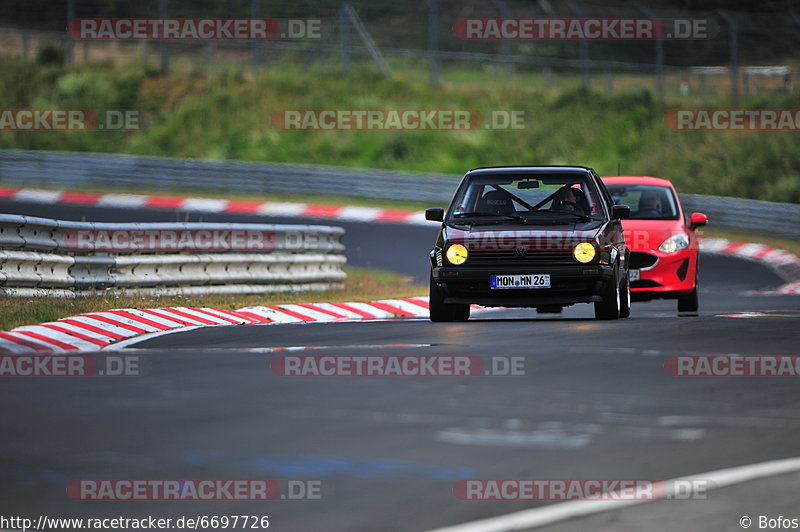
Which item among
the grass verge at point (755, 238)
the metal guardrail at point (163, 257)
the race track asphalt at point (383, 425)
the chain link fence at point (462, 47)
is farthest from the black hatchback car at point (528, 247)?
the chain link fence at point (462, 47)

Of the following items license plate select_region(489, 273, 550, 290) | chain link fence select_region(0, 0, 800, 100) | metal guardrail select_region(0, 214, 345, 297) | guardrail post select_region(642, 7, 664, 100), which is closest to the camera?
license plate select_region(489, 273, 550, 290)

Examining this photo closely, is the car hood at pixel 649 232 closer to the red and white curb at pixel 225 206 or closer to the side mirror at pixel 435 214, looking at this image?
the side mirror at pixel 435 214

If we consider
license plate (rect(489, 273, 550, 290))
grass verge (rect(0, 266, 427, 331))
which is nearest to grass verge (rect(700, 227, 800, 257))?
grass verge (rect(0, 266, 427, 331))

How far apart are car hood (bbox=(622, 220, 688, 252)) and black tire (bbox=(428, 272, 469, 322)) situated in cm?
280

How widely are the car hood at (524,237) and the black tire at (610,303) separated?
0.55 m

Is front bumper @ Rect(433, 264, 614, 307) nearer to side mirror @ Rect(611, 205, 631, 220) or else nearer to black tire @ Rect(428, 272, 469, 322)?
black tire @ Rect(428, 272, 469, 322)

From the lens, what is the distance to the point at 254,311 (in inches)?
640

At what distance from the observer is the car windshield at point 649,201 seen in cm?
1711

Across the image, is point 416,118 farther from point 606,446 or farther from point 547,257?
point 606,446

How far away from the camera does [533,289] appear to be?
13.5 metres

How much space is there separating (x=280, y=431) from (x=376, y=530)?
197 cm

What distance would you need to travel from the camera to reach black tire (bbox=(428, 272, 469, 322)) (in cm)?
1397

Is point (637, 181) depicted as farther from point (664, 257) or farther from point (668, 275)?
point (668, 275)

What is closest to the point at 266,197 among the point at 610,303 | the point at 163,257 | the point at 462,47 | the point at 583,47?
the point at 583,47
